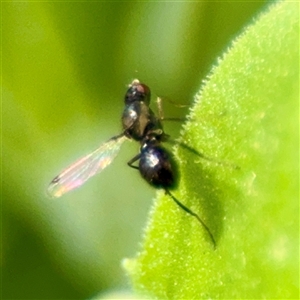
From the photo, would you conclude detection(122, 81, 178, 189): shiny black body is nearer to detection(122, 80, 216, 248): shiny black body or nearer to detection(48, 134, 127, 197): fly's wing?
detection(122, 80, 216, 248): shiny black body

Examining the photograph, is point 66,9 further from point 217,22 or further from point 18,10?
point 217,22

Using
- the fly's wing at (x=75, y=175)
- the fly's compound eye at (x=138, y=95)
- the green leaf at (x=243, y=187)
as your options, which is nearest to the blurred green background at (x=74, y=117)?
the fly's compound eye at (x=138, y=95)

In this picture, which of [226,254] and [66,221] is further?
[66,221]

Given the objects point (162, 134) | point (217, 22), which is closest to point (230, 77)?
point (162, 134)

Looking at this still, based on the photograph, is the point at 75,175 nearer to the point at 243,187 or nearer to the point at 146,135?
the point at 146,135

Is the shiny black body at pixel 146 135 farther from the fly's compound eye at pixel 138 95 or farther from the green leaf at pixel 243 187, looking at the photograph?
the green leaf at pixel 243 187

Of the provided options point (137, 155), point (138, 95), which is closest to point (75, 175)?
point (137, 155)
